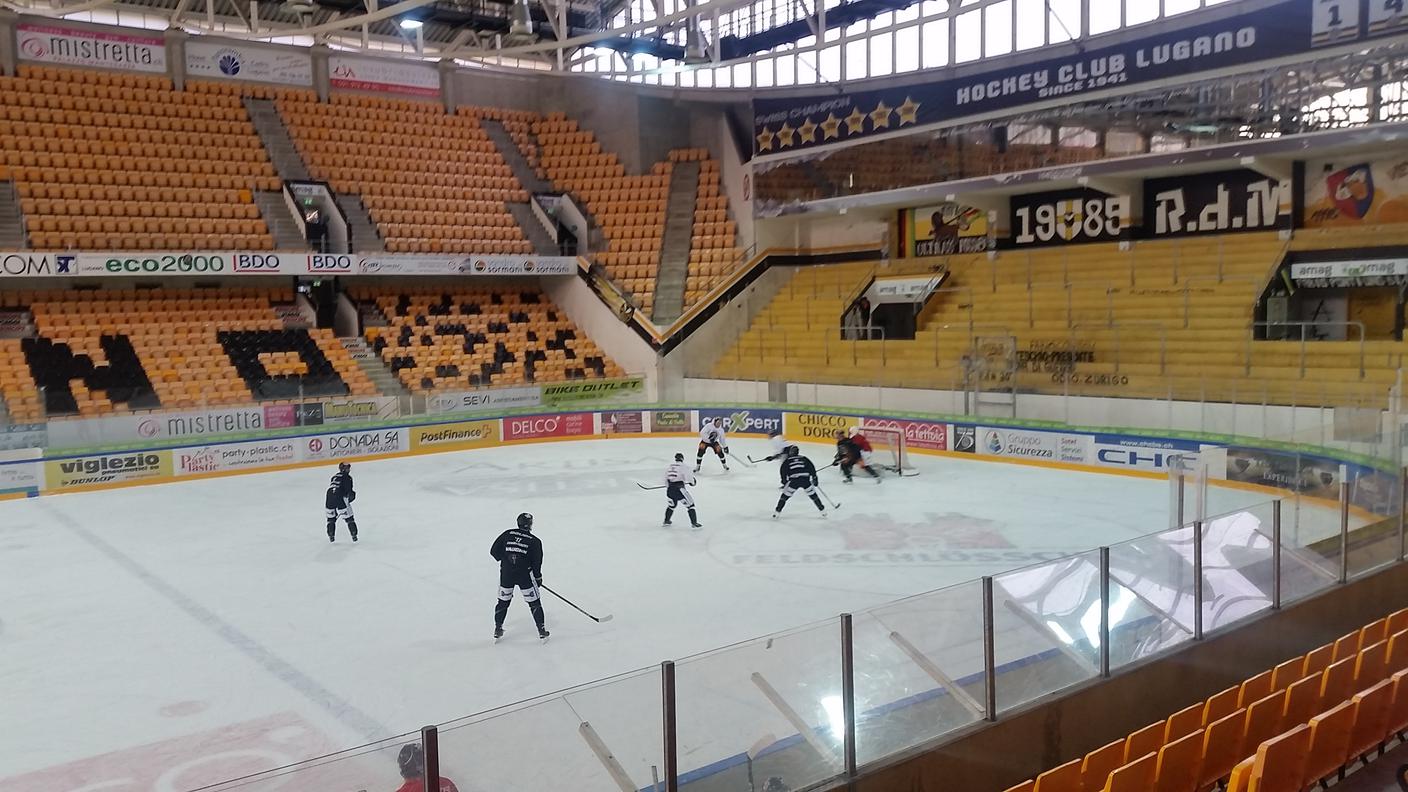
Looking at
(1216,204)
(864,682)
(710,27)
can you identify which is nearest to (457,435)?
(710,27)

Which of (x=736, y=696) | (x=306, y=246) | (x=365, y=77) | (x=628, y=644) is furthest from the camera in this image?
(x=365, y=77)

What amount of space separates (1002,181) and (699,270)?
383 inches

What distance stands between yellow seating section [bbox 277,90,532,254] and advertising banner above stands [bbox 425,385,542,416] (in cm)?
638

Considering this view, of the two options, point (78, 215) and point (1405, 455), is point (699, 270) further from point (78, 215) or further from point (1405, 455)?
point (1405, 455)

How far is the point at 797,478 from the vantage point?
15.2m

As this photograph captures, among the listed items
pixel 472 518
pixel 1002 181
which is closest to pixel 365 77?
pixel 1002 181

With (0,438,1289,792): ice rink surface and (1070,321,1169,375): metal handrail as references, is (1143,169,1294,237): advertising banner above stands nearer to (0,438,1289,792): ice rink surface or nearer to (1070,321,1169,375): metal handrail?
(1070,321,1169,375): metal handrail

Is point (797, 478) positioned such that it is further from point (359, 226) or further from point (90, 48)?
point (90, 48)

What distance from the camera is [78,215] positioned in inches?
1046

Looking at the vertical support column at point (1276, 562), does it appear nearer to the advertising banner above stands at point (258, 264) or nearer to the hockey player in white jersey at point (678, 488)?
the hockey player in white jersey at point (678, 488)

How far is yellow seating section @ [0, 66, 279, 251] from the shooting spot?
26641mm

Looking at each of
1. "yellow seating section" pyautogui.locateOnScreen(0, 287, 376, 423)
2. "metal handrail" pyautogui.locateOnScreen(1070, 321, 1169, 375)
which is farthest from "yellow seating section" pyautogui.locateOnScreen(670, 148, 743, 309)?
"metal handrail" pyautogui.locateOnScreen(1070, 321, 1169, 375)

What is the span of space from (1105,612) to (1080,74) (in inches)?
824

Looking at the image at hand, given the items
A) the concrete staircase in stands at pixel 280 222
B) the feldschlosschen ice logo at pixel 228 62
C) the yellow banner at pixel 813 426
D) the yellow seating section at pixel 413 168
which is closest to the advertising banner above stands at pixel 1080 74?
the yellow seating section at pixel 413 168
